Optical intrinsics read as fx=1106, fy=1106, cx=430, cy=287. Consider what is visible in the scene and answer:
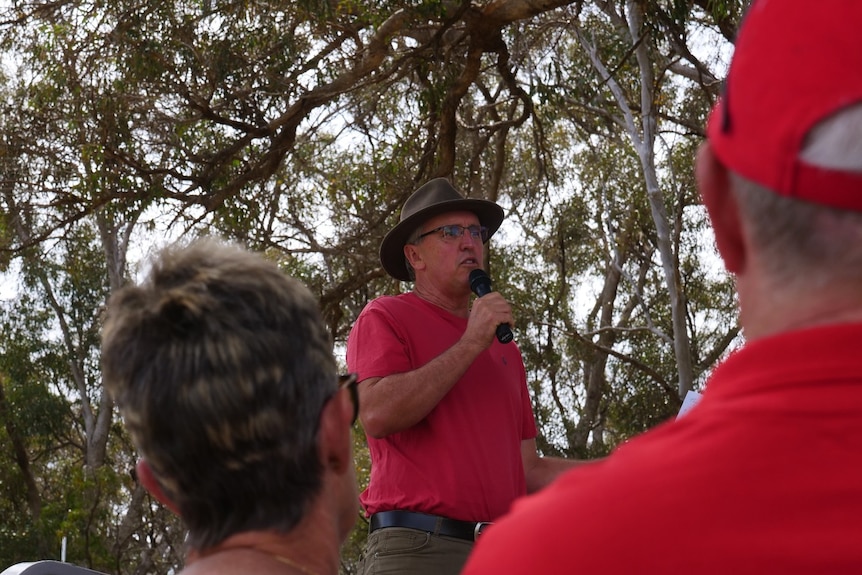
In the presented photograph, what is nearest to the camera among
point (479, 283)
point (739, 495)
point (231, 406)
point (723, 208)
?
point (739, 495)

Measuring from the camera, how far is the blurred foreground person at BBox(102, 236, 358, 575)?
1356 mm

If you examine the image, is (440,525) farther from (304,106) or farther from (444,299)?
(304,106)

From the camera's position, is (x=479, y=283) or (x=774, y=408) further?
(x=479, y=283)

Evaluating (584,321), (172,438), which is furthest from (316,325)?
(584,321)

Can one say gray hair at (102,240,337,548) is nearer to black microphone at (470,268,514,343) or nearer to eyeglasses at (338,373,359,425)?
eyeglasses at (338,373,359,425)

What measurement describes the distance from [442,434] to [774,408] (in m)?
2.53

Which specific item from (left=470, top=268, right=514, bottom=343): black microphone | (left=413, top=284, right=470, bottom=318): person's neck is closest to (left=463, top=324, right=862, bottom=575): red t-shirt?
(left=470, top=268, right=514, bottom=343): black microphone

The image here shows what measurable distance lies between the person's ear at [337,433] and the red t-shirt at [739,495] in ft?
2.03

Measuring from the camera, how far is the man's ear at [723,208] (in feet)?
3.07

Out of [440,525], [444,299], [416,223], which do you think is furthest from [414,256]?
[440,525]

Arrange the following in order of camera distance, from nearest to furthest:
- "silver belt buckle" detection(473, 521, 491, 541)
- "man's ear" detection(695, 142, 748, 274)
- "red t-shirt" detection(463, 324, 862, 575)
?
1. "red t-shirt" detection(463, 324, 862, 575)
2. "man's ear" detection(695, 142, 748, 274)
3. "silver belt buckle" detection(473, 521, 491, 541)

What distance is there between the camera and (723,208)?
0.94m

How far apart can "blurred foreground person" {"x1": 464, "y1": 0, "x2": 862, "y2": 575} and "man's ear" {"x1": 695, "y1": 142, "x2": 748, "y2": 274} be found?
2 centimetres

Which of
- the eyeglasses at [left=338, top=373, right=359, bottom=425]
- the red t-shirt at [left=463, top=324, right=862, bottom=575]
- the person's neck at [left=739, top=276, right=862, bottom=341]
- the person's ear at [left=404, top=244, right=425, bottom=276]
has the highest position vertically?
the person's ear at [left=404, top=244, right=425, bottom=276]
